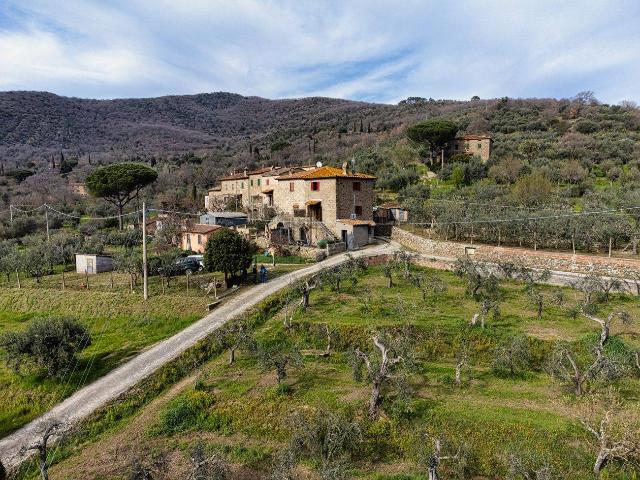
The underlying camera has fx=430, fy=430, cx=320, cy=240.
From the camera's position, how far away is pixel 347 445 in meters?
12.5

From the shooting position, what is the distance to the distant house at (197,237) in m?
37.3

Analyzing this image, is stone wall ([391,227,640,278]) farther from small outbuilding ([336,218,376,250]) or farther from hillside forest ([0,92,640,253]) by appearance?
small outbuilding ([336,218,376,250])

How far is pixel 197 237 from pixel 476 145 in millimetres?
46609

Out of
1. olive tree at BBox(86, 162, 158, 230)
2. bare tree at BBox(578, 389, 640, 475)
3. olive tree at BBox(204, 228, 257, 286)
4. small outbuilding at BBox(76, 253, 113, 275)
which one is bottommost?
bare tree at BBox(578, 389, 640, 475)

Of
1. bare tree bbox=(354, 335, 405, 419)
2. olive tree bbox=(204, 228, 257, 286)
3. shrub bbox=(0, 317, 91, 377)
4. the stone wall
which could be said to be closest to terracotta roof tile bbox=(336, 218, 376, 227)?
the stone wall

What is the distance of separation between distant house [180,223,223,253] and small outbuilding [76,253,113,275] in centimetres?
670

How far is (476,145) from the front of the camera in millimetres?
65688

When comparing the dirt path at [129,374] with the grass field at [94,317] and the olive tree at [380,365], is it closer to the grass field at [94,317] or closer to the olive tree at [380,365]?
the grass field at [94,317]

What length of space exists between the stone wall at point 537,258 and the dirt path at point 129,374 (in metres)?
14.6

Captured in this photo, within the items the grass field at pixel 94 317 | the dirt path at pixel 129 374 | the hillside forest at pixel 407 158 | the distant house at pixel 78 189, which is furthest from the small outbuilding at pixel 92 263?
the distant house at pixel 78 189

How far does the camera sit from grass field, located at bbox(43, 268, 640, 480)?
39.8ft

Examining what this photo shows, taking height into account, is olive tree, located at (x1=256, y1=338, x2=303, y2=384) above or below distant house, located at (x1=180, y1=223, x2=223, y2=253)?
below

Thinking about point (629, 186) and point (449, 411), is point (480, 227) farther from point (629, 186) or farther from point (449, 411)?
point (449, 411)

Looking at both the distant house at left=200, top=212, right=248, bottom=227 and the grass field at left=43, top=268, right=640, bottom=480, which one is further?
the distant house at left=200, top=212, right=248, bottom=227
